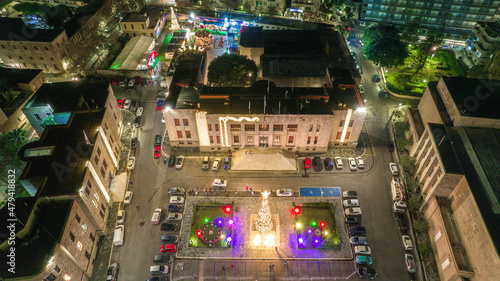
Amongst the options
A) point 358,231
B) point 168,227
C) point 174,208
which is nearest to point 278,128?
point 358,231

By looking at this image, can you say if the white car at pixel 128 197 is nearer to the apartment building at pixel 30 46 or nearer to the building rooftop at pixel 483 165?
the apartment building at pixel 30 46

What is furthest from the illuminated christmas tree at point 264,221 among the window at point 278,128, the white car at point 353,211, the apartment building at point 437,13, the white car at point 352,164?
the apartment building at point 437,13

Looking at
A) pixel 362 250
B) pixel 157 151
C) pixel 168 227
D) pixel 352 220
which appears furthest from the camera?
pixel 157 151

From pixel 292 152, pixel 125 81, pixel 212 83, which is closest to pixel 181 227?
pixel 292 152

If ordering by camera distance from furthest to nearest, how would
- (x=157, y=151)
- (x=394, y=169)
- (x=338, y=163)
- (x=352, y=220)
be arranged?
(x=157, y=151) < (x=338, y=163) < (x=394, y=169) < (x=352, y=220)

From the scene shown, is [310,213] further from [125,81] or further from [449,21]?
[449,21]

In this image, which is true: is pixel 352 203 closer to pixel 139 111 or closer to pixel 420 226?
pixel 420 226

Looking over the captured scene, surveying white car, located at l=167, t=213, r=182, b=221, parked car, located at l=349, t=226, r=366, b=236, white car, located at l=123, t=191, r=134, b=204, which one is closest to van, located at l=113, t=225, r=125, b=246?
white car, located at l=123, t=191, r=134, b=204

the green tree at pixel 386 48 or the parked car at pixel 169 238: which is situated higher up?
the green tree at pixel 386 48
